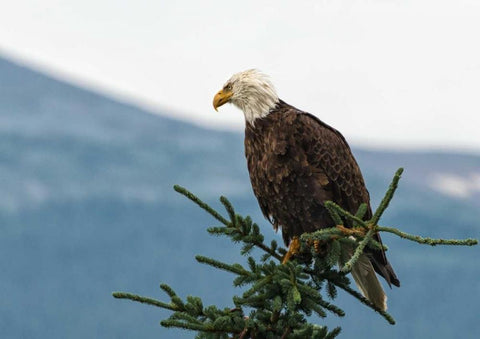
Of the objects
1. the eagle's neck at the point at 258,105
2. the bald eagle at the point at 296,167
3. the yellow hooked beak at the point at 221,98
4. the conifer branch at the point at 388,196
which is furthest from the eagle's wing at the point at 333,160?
the conifer branch at the point at 388,196

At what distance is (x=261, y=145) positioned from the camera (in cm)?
484

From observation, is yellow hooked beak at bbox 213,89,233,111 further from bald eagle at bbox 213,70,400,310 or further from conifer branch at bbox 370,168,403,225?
conifer branch at bbox 370,168,403,225

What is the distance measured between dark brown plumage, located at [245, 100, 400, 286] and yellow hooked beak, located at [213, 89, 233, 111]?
0.27 meters

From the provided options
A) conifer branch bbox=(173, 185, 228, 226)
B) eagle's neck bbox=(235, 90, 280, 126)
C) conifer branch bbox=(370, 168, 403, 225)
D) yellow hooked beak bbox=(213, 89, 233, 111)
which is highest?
yellow hooked beak bbox=(213, 89, 233, 111)

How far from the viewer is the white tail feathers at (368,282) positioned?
4992mm

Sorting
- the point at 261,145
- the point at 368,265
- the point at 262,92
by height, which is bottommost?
the point at 368,265

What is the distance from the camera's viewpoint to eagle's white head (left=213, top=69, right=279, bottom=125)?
16.3 ft

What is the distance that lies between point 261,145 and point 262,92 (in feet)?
1.35

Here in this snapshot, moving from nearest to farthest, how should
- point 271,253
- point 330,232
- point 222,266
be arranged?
point 330,232 < point 222,266 < point 271,253

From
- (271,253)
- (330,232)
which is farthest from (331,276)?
(330,232)

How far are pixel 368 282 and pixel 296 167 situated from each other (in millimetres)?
1052

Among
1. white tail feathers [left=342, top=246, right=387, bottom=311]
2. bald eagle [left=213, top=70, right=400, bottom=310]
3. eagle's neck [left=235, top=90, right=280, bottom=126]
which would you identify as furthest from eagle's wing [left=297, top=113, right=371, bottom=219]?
white tail feathers [left=342, top=246, right=387, bottom=311]

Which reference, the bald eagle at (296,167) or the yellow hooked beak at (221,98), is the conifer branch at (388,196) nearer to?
the bald eagle at (296,167)

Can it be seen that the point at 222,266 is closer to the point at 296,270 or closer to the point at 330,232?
the point at 296,270
